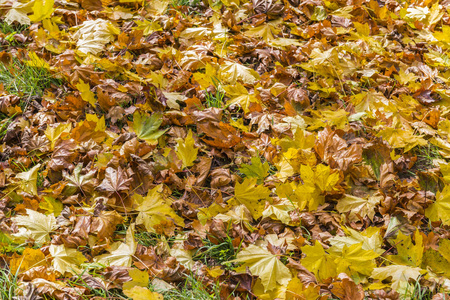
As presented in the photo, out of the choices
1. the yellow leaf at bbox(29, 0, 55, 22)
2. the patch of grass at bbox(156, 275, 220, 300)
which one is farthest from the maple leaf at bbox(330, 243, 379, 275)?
the yellow leaf at bbox(29, 0, 55, 22)

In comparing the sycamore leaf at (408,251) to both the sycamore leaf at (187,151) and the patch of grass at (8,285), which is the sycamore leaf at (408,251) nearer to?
the sycamore leaf at (187,151)

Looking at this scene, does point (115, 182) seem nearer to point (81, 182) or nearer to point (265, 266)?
point (81, 182)

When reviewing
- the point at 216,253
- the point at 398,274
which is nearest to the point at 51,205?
the point at 216,253

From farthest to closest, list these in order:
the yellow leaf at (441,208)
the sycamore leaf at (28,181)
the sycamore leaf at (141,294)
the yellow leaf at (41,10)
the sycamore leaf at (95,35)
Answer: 1. the yellow leaf at (41,10)
2. the sycamore leaf at (95,35)
3. the sycamore leaf at (28,181)
4. the yellow leaf at (441,208)
5. the sycamore leaf at (141,294)

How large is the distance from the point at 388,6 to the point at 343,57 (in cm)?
93

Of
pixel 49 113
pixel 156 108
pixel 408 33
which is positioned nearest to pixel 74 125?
pixel 49 113

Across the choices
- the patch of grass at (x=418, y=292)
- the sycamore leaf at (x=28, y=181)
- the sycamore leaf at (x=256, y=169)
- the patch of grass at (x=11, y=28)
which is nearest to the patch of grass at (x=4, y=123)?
the sycamore leaf at (x=28, y=181)

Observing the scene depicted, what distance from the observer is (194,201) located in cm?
202

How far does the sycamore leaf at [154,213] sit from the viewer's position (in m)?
1.88

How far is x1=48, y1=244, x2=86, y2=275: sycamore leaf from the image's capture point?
1.68 metres

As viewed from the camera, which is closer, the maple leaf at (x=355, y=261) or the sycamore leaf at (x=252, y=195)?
the maple leaf at (x=355, y=261)

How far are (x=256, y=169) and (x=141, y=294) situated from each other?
0.86 m

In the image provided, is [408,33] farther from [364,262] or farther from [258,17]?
[364,262]

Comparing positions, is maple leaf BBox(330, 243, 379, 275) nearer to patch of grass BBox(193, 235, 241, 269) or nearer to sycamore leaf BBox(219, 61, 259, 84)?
patch of grass BBox(193, 235, 241, 269)
